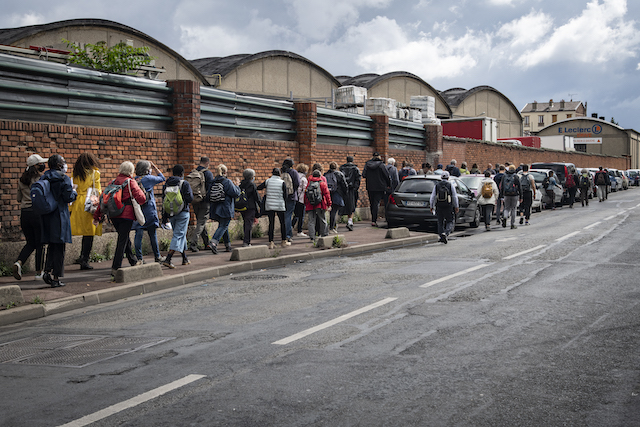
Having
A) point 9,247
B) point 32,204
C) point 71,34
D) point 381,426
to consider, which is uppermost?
point 71,34

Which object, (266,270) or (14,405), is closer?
(14,405)

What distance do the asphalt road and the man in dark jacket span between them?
9101 mm

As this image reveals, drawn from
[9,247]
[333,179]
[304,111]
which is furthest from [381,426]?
[304,111]

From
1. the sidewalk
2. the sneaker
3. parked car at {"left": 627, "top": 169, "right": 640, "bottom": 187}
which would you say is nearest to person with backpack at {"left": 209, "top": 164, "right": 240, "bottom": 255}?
the sidewalk

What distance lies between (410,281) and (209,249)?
5.65 metres

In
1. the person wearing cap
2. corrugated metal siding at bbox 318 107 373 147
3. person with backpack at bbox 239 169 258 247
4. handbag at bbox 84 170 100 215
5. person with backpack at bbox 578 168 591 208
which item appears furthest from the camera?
person with backpack at bbox 578 168 591 208

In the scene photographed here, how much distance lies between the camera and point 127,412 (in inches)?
180

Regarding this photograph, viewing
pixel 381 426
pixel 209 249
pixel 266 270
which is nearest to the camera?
pixel 381 426

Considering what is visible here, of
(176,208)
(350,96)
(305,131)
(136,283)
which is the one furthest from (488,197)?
(136,283)

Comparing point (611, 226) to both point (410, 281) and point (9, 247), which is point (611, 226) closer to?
point (410, 281)

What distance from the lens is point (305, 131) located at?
19156 mm

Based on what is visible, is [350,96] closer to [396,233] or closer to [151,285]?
[396,233]

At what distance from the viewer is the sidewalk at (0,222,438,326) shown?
8.52 m

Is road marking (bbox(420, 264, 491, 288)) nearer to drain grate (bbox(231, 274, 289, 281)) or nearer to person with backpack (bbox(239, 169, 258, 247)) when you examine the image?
drain grate (bbox(231, 274, 289, 281))
